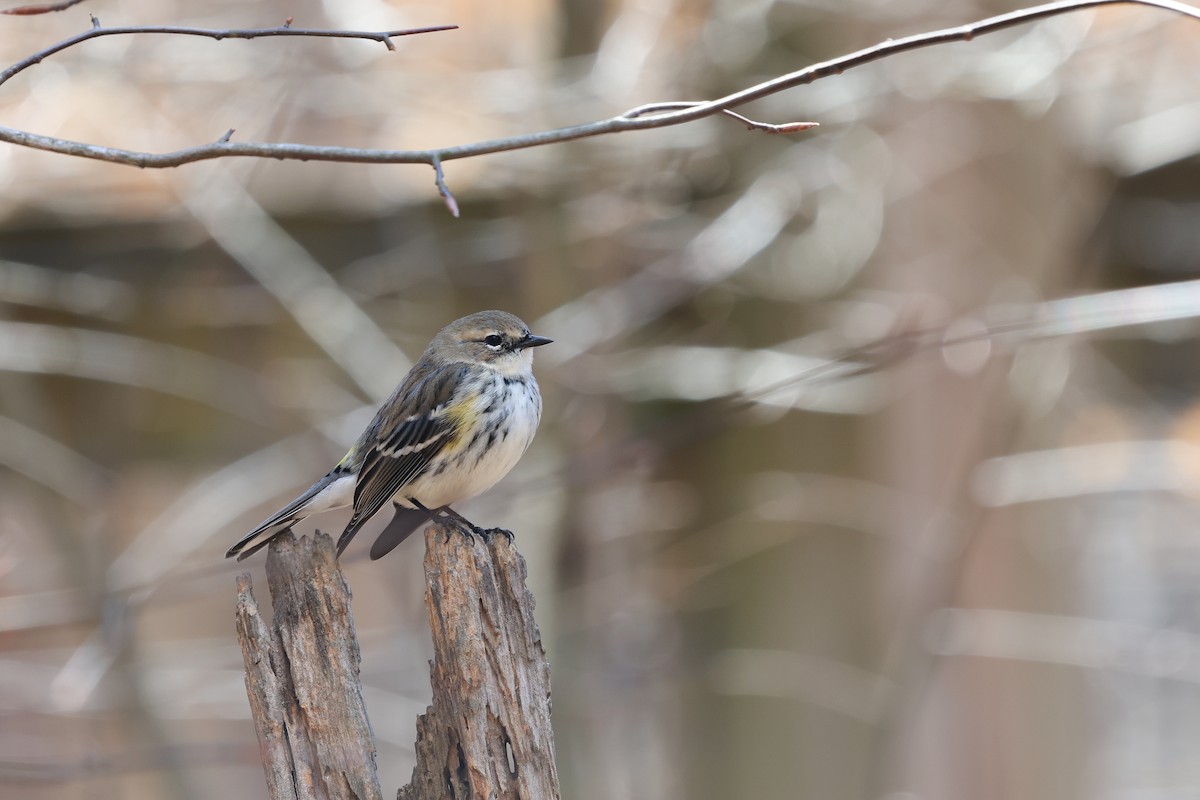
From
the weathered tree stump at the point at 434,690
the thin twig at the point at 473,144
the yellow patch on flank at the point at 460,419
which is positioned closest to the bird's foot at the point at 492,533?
the weathered tree stump at the point at 434,690

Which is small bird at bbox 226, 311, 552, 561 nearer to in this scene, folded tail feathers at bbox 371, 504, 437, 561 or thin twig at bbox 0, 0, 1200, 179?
folded tail feathers at bbox 371, 504, 437, 561

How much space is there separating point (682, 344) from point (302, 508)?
7.86 ft

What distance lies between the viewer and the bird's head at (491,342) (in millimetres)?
3389

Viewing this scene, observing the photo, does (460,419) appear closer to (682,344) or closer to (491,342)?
(491,342)

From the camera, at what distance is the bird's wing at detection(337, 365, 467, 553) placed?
3033 mm

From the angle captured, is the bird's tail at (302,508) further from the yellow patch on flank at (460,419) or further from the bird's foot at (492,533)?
the bird's foot at (492,533)

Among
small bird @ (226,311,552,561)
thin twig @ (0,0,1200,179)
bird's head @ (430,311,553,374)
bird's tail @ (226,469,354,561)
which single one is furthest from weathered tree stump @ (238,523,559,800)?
bird's head @ (430,311,553,374)

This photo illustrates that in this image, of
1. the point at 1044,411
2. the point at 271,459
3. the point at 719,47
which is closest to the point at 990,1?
the point at 719,47

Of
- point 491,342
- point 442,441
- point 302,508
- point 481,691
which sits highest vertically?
point 491,342

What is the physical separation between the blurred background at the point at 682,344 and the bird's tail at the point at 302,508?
48.6 inches

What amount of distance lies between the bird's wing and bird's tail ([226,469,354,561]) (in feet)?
0.20

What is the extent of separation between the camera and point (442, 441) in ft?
10.3

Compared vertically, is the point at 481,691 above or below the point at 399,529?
below

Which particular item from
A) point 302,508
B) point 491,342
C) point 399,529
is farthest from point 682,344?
point 302,508
